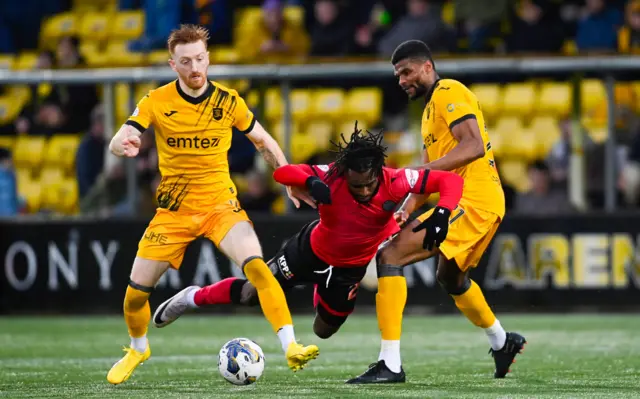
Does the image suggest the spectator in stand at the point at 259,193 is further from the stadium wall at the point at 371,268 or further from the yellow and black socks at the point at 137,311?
the yellow and black socks at the point at 137,311

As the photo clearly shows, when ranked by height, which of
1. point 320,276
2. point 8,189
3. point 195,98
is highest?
point 195,98

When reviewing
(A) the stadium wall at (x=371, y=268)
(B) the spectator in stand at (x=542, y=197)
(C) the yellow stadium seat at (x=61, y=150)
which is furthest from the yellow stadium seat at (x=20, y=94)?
(B) the spectator in stand at (x=542, y=197)

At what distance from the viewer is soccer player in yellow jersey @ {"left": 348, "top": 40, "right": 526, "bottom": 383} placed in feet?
24.3

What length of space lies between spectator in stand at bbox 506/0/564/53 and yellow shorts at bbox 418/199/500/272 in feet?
23.6

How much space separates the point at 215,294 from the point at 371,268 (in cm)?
494

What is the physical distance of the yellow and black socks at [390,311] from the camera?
23.4ft

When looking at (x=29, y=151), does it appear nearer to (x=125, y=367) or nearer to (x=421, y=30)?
(x=421, y=30)

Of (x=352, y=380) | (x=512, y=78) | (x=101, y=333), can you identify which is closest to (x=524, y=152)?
(x=512, y=78)

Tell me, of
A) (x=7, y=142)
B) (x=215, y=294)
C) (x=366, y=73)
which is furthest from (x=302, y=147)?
(x=215, y=294)

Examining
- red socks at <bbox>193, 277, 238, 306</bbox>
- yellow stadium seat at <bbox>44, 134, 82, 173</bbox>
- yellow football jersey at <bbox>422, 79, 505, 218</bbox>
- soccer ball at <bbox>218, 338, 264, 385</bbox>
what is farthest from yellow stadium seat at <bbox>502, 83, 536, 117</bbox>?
soccer ball at <bbox>218, 338, 264, 385</bbox>

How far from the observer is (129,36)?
59.2ft

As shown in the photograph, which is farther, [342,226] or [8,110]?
[8,110]

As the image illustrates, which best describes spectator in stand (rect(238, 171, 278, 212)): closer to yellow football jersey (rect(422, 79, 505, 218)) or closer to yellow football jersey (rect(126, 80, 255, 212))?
yellow football jersey (rect(126, 80, 255, 212))

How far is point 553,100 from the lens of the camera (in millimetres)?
14055
